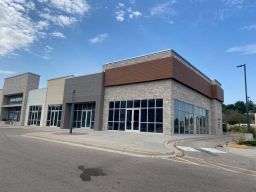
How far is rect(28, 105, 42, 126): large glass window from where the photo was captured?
3913 centimetres

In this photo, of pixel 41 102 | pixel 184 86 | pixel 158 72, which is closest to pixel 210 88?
pixel 184 86

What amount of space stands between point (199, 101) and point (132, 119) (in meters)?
12.0

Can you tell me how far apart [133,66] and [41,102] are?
20.4 metres

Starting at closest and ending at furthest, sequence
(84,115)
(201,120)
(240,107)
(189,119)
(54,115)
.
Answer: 1. (189,119)
2. (84,115)
3. (201,120)
4. (54,115)
5. (240,107)

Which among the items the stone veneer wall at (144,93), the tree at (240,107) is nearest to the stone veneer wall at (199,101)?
the stone veneer wall at (144,93)

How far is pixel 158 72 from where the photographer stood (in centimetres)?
2467

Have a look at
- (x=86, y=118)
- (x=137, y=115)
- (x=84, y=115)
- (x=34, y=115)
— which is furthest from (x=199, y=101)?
(x=34, y=115)

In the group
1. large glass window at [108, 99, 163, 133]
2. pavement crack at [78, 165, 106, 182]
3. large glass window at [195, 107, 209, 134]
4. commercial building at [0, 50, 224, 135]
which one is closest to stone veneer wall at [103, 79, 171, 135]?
commercial building at [0, 50, 224, 135]

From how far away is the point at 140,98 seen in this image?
25875 mm

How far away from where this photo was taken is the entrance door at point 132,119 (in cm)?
2562

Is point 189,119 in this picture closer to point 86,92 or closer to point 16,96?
point 86,92

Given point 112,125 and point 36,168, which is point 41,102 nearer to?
point 112,125

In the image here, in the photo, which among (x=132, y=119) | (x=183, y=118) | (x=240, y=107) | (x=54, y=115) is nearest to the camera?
(x=132, y=119)

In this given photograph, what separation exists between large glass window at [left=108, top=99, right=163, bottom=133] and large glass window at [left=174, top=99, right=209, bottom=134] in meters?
2.21
